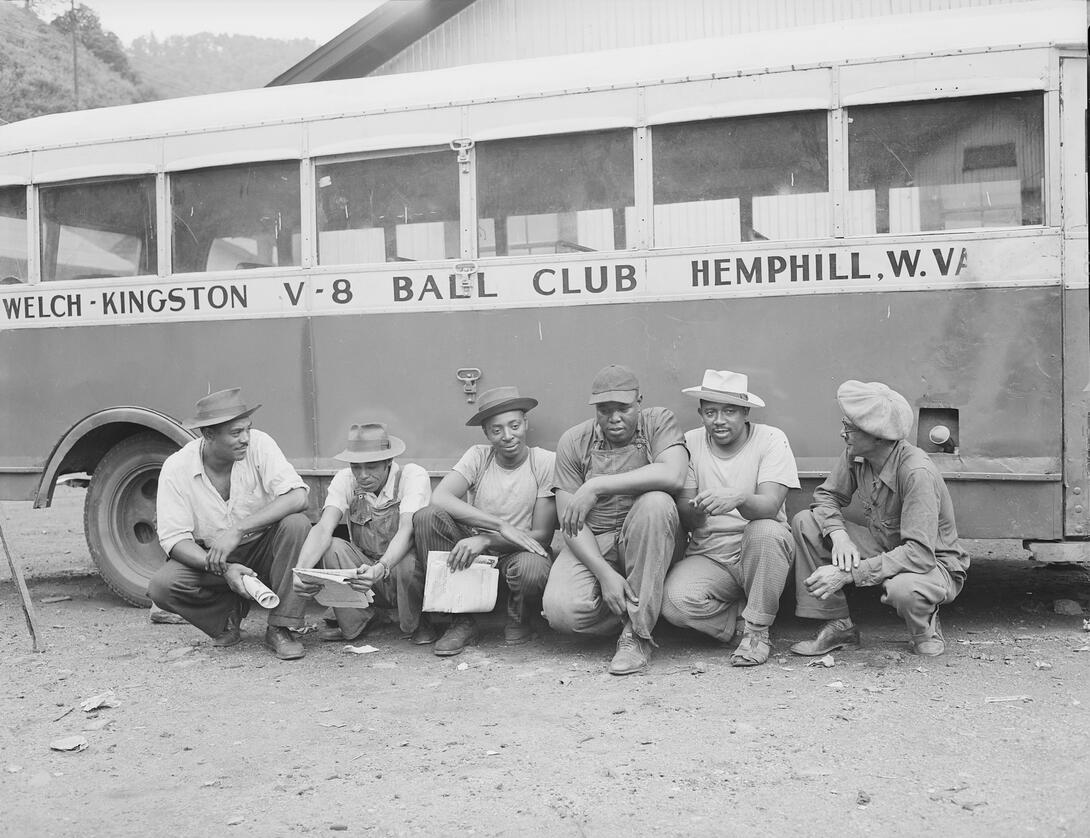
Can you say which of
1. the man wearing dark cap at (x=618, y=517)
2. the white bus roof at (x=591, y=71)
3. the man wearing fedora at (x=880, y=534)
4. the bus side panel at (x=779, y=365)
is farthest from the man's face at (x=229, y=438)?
the man wearing fedora at (x=880, y=534)

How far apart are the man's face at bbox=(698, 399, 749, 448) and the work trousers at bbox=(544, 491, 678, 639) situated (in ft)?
1.28

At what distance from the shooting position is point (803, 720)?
388 centimetres

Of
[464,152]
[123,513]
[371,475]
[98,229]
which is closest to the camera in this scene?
[371,475]

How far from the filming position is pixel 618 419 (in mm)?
4840

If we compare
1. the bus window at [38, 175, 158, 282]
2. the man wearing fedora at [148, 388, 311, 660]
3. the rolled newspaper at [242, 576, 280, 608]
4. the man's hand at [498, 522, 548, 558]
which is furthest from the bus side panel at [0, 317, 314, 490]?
the man's hand at [498, 522, 548, 558]

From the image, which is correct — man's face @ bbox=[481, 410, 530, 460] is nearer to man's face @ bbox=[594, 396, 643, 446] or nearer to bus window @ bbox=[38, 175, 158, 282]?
man's face @ bbox=[594, 396, 643, 446]

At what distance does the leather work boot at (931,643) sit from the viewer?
4637 millimetres

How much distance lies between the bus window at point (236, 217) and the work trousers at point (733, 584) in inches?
112

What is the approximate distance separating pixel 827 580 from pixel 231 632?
297cm

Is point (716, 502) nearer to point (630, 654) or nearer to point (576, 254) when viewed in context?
point (630, 654)

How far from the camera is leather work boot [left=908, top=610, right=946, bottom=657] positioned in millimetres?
4637

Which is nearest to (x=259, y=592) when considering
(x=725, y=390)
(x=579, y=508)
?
(x=579, y=508)

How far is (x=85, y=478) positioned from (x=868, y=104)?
5385 mm

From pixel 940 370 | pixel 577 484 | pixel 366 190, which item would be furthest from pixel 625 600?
pixel 366 190
